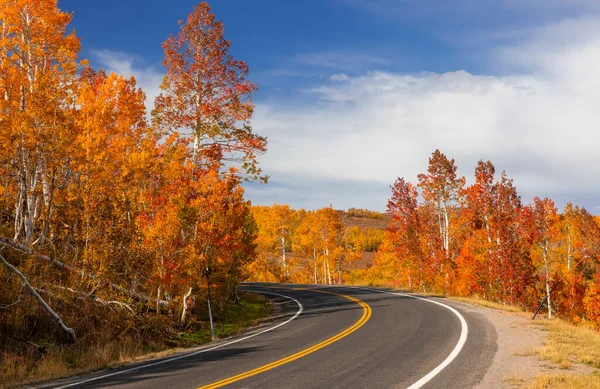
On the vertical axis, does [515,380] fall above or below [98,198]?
below

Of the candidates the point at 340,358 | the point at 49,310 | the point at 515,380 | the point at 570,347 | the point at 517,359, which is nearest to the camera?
the point at 515,380

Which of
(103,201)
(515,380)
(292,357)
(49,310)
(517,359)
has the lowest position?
(292,357)

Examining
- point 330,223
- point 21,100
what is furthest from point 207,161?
point 330,223

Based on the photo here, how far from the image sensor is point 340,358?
34.2 ft

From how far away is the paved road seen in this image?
848cm

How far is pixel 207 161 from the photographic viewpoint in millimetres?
20609

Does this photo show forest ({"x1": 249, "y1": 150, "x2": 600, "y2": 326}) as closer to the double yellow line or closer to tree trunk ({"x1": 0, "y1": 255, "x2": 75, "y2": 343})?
the double yellow line

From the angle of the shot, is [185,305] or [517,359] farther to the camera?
[185,305]

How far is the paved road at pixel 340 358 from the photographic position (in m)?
8.48

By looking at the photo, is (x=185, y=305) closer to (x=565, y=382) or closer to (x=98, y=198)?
(x=98, y=198)

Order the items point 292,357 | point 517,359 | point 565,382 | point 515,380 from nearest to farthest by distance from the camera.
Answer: point 565,382, point 515,380, point 517,359, point 292,357

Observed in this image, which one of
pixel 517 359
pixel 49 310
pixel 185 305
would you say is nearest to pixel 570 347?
pixel 517 359

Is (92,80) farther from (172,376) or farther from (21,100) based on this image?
(172,376)

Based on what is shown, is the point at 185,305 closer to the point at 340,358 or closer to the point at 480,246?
the point at 340,358
